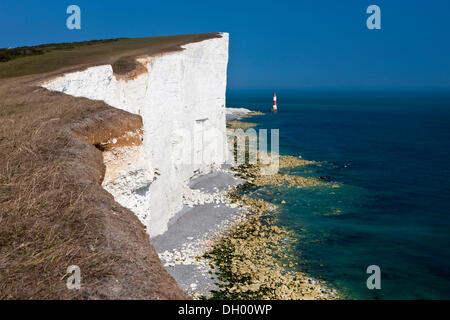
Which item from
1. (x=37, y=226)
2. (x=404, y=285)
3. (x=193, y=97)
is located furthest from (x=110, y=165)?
(x=193, y=97)

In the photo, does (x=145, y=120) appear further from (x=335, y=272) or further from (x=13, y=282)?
(x=13, y=282)

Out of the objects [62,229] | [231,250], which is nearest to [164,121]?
[231,250]

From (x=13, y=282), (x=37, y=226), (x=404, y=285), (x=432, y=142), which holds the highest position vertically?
(x=37, y=226)

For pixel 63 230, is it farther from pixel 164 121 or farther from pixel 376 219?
pixel 376 219

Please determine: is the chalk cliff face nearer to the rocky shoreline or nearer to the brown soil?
the rocky shoreline

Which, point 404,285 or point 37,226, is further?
point 404,285
